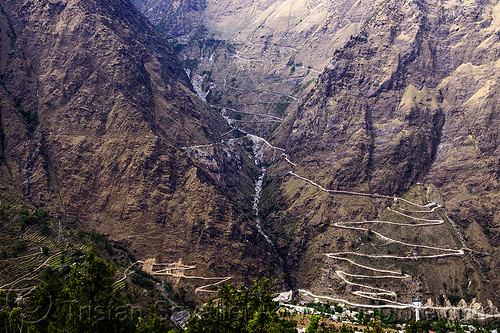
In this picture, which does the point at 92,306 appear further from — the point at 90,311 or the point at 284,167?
the point at 284,167

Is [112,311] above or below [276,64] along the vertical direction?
below

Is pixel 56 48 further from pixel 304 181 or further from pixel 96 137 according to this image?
pixel 304 181

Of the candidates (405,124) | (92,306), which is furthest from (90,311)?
(405,124)

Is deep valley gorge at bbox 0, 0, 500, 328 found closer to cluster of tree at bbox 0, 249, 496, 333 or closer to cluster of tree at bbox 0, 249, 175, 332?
cluster of tree at bbox 0, 249, 175, 332

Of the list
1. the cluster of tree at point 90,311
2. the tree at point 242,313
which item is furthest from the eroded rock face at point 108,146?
the tree at point 242,313

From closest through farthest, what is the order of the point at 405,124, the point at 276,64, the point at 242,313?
the point at 242,313 → the point at 405,124 → the point at 276,64

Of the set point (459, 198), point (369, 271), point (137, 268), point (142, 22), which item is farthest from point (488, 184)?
point (142, 22)

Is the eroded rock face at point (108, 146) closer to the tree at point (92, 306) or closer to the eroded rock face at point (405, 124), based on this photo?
the eroded rock face at point (405, 124)
